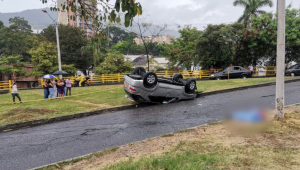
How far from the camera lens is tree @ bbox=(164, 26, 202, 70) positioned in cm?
3152

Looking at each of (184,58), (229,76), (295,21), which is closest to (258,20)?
(295,21)

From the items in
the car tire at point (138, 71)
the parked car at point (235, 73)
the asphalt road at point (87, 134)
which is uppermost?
the car tire at point (138, 71)

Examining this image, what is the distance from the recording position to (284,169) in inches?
137

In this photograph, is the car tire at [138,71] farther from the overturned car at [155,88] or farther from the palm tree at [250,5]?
the palm tree at [250,5]

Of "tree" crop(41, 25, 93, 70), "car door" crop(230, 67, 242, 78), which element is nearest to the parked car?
"car door" crop(230, 67, 242, 78)

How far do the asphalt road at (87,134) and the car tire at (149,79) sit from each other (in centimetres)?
149

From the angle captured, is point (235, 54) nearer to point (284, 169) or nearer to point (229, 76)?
point (229, 76)

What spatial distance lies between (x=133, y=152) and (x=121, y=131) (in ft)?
7.29

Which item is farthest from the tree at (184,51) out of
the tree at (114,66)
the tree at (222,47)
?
the tree at (114,66)

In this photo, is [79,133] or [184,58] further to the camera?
[184,58]

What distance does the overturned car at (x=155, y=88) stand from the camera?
418 inches

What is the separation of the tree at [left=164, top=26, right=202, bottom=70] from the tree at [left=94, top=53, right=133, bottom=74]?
5967 millimetres

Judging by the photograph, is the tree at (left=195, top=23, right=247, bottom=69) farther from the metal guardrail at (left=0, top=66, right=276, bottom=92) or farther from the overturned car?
the overturned car

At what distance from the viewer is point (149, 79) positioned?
34.9 ft
